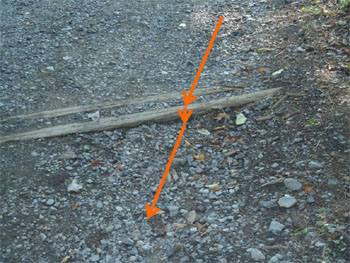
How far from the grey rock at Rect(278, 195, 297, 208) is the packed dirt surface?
19 millimetres

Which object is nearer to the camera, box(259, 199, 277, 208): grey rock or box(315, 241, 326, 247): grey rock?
box(315, 241, 326, 247): grey rock

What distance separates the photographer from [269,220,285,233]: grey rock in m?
3.36

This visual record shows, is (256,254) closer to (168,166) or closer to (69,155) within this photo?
(168,166)

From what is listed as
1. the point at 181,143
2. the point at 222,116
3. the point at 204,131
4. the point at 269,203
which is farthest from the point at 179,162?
the point at 269,203

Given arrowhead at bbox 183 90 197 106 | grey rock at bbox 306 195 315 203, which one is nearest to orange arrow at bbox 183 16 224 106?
arrowhead at bbox 183 90 197 106

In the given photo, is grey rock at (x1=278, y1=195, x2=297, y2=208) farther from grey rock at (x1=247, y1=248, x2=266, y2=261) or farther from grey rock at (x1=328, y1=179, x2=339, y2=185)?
grey rock at (x1=247, y1=248, x2=266, y2=261)

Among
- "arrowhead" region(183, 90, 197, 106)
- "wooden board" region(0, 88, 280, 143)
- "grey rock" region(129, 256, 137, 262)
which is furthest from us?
"arrowhead" region(183, 90, 197, 106)

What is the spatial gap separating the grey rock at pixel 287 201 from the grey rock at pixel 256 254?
18.7 inches

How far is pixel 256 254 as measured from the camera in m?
3.22

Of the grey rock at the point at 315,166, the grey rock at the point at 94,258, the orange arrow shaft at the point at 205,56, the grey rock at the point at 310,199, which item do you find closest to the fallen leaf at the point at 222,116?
the orange arrow shaft at the point at 205,56

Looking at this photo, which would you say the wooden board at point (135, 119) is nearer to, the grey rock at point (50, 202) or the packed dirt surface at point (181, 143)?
the packed dirt surface at point (181, 143)

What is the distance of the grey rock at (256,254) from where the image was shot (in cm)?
320

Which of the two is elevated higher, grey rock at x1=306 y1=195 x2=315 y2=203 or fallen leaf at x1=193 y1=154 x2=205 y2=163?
grey rock at x1=306 y1=195 x2=315 y2=203

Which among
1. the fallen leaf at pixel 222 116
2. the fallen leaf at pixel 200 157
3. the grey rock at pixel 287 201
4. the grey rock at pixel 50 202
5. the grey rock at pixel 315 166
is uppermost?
the grey rock at pixel 315 166
